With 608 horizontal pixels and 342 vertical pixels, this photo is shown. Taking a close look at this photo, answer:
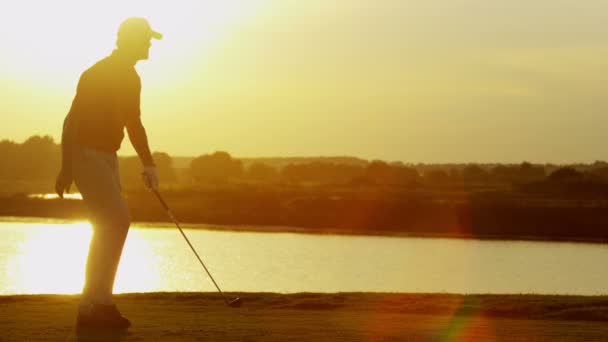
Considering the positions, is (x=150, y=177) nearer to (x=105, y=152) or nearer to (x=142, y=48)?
(x=105, y=152)

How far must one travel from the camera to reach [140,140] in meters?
9.75

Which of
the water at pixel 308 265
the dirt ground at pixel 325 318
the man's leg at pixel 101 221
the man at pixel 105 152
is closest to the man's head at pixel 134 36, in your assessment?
the man at pixel 105 152

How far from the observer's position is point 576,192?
9969cm

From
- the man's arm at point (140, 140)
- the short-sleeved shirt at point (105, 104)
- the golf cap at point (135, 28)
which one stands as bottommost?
the man's arm at point (140, 140)

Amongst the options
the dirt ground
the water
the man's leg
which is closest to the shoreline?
the water

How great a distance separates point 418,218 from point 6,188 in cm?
4106

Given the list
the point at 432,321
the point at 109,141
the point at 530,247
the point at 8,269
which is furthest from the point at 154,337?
the point at 530,247

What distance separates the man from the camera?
942 centimetres

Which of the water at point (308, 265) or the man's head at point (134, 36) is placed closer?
the man's head at point (134, 36)

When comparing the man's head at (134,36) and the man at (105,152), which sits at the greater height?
the man's head at (134,36)

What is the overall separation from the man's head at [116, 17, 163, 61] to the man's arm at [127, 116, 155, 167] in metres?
0.53

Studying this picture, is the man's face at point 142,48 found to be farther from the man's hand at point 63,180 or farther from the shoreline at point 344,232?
the shoreline at point 344,232

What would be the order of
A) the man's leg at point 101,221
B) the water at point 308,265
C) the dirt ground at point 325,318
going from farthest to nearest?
the water at point 308,265
the man's leg at point 101,221
the dirt ground at point 325,318

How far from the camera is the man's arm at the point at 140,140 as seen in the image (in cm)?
970
